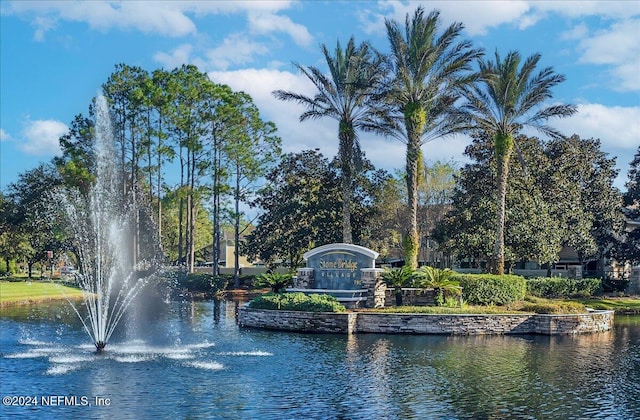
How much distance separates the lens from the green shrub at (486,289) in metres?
33.2

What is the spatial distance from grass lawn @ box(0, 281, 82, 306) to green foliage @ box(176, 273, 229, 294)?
27.6ft

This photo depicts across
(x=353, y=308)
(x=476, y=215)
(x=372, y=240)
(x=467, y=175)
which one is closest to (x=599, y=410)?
(x=353, y=308)

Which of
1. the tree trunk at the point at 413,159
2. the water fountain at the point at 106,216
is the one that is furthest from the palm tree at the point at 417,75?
the water fountain at the point at 106,216

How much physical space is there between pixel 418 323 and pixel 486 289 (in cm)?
647

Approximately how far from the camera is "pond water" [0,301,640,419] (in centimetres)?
1541

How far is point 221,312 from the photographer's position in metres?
38.7

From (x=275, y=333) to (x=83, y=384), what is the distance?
1147cm

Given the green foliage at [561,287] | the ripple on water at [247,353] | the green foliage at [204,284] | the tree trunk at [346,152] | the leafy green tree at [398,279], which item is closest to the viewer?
the ripple on water at [247,353]

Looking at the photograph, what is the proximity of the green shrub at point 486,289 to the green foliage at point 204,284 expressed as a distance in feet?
83.1

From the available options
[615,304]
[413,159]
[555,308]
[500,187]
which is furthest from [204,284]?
[555,308]

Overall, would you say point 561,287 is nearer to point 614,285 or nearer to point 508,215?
point 508,215

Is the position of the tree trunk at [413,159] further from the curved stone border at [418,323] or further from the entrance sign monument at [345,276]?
the curved stone border at [418,323]

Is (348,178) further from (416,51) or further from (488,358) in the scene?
(488,358)

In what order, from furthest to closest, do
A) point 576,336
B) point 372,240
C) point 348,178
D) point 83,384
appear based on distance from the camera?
point 372,240, point 348,178, point 576,336, point 83,384
